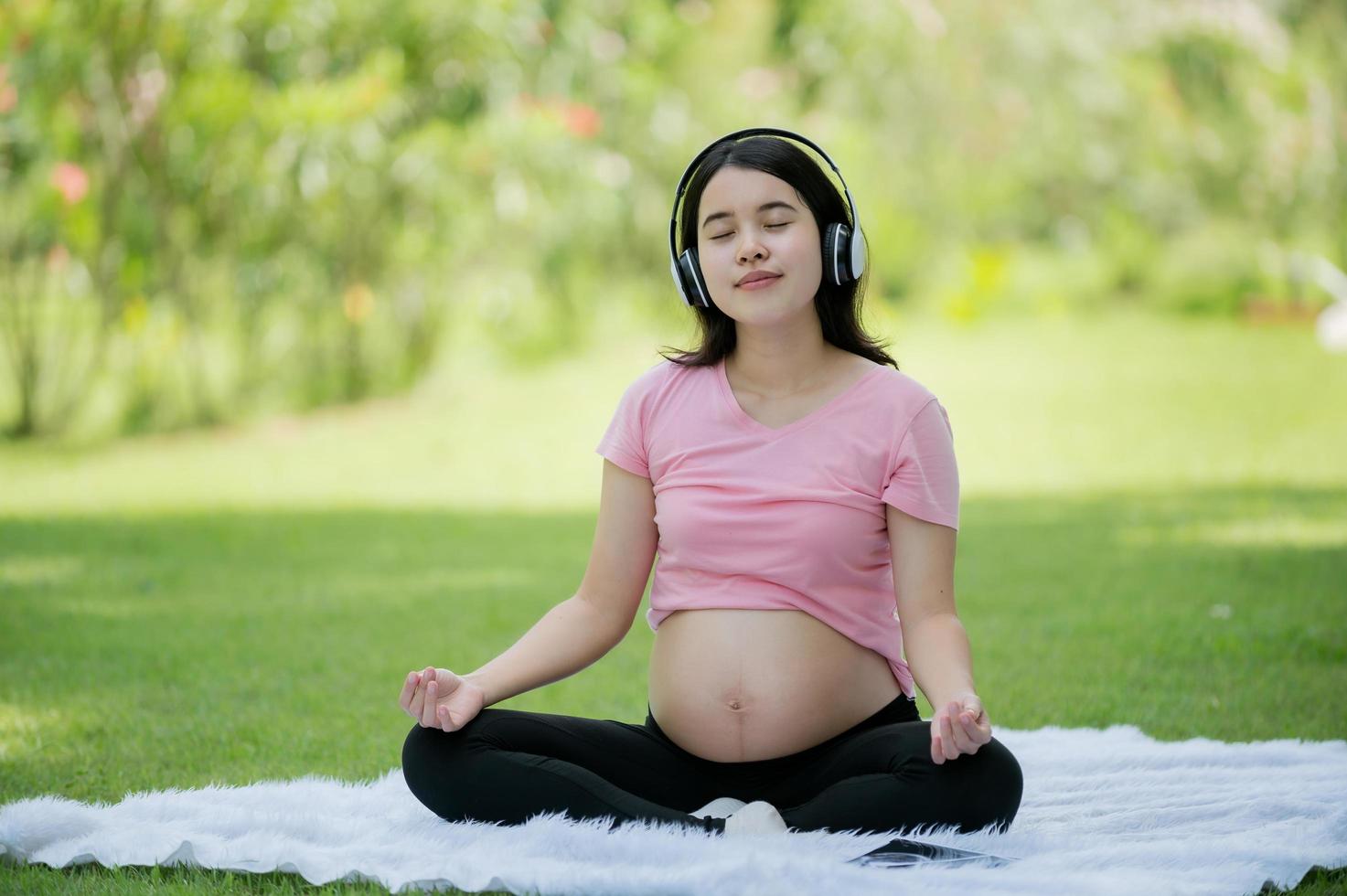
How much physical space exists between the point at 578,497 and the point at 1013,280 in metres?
6.29

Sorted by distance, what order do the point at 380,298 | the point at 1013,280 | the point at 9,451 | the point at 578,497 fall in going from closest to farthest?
the point at 578,497, the point at 9,451, the point at 380,298, the point at 1013,280

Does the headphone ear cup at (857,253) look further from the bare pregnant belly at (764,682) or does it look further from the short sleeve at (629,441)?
the bare pregnant belly at (764,682)

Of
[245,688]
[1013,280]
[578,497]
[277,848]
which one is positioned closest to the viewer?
[277,848]

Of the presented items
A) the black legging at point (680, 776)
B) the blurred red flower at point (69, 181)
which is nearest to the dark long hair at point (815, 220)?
the black legging at point (680, 776)

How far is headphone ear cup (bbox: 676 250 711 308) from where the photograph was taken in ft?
8.40

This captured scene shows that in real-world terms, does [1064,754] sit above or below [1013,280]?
below

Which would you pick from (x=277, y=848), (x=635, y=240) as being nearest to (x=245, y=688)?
(x=277, y=848)

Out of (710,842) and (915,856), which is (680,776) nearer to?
(710,842)

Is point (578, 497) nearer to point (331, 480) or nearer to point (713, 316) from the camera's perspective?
point (331, 480)

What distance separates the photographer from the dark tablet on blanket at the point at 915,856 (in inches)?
86.8

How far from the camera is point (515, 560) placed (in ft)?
19.4

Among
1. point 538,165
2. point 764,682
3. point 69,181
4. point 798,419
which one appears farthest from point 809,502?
point 69,181

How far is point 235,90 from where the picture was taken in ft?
26.4

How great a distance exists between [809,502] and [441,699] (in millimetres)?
688
